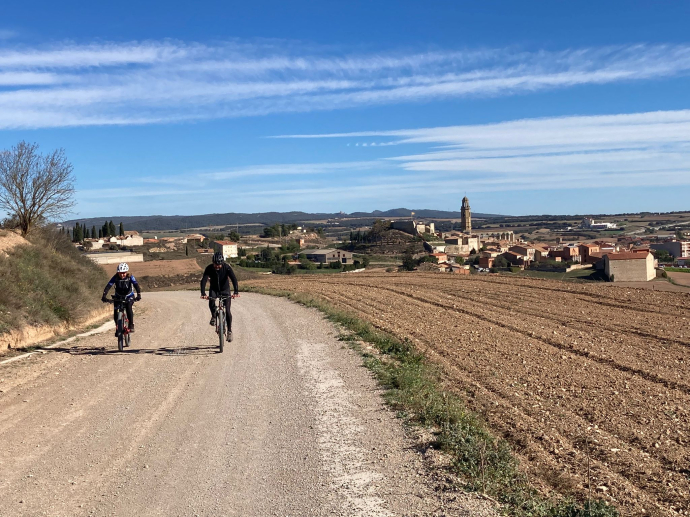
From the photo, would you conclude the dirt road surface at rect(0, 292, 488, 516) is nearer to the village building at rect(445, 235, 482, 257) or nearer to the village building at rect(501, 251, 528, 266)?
the village building at rect(501, 251, 528, 266)

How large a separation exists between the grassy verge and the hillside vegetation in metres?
8.63

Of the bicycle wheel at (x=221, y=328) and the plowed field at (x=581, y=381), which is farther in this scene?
the bicycle wheel at (x=221, y=328)

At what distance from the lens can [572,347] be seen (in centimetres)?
1341

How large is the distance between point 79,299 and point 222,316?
8468mm

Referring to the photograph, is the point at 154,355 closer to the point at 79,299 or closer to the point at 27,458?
the point at 27,458

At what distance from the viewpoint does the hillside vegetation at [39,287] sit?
15.5 m

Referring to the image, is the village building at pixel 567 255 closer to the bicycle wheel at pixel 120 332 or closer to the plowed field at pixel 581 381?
the plowed field at pixel 581 381

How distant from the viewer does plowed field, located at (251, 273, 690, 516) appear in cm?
611

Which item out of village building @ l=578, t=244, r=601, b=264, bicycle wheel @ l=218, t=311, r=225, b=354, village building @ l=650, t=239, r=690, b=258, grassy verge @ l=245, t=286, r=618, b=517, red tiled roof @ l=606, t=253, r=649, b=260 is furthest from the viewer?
village building @ l=650, t=239, r=690, b=258

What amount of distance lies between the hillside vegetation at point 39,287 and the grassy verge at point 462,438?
340 inches

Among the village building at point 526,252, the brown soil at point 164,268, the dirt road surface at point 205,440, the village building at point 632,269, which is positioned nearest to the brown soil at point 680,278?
the village building at point 632,269

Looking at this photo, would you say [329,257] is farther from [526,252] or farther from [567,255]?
[567,255]

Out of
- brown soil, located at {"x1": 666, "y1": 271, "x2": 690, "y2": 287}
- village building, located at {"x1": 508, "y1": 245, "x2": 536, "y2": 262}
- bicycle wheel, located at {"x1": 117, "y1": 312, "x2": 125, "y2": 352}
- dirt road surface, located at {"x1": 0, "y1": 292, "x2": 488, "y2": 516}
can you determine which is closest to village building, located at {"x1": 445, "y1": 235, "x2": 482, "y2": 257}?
village building, located at {"x1": 508, "y1": 245, "x2": 536, "y2": 262}

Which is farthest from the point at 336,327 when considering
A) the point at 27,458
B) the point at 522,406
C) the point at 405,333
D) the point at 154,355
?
the point at 27,458
